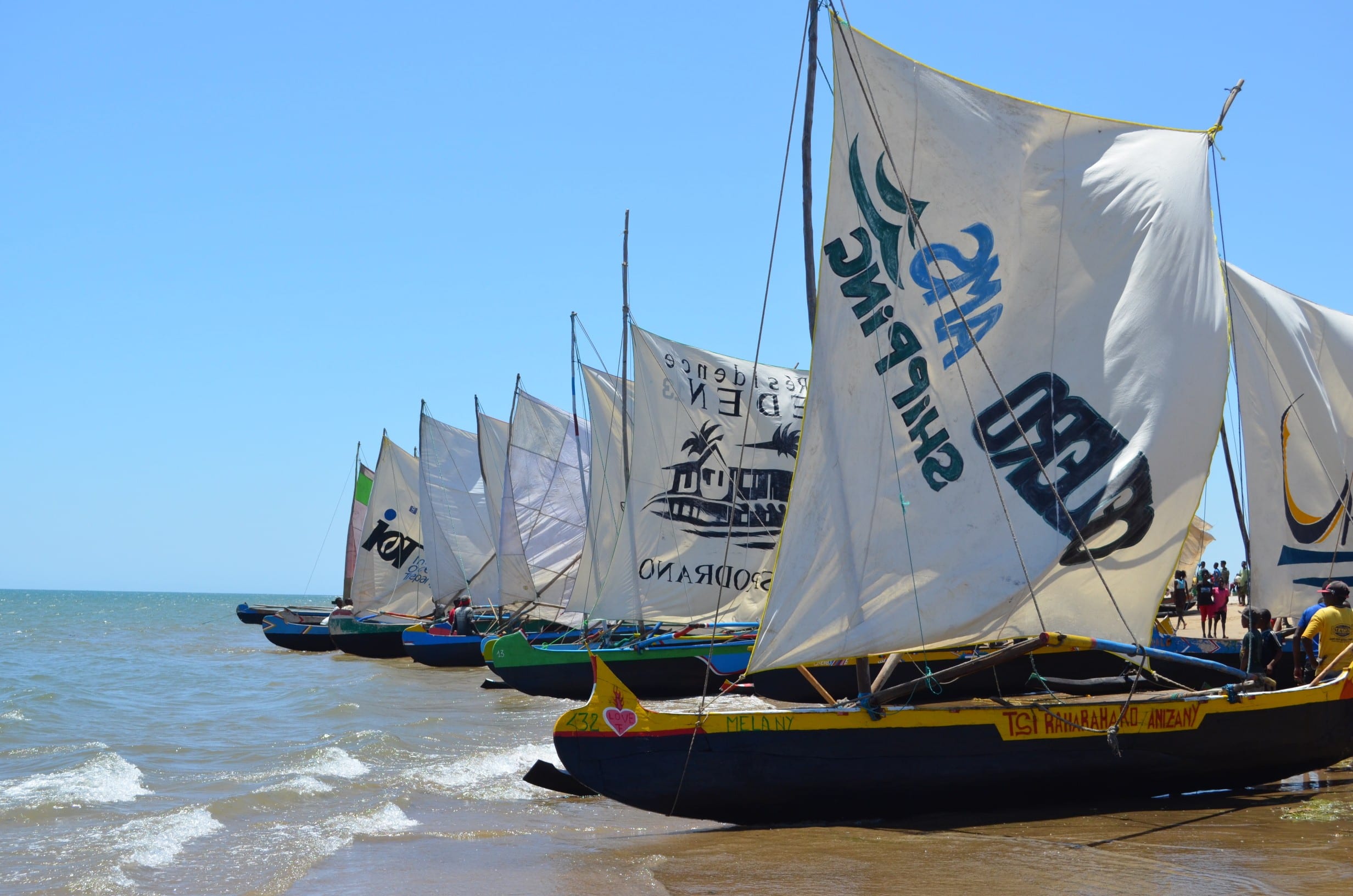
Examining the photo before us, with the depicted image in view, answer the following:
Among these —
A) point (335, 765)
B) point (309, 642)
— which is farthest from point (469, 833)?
point (309, 642)

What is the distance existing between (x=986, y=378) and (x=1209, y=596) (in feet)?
59.7

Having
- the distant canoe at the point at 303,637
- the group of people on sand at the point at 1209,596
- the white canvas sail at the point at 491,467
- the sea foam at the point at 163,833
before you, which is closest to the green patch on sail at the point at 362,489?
the distant canoe at the point at 303,637

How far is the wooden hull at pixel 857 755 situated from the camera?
961cm

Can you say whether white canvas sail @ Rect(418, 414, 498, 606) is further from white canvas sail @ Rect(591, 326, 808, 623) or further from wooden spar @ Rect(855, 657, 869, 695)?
wooden spar @ Rect(855, 657, 869, 695)

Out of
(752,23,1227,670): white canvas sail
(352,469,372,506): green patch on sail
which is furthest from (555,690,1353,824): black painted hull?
(352,469,372,506): green patch on sail

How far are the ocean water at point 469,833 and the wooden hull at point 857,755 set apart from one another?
10.8 inches

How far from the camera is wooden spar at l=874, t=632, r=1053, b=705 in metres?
9.74

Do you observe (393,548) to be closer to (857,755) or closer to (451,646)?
(451,646)

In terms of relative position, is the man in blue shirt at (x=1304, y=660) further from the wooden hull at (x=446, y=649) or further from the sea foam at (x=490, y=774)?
the wooden hull at (x=446, y=649)

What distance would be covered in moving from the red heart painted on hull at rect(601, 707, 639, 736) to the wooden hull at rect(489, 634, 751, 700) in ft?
30.5

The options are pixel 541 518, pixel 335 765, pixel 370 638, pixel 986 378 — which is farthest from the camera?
pixel 370 638

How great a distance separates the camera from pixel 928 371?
396 inches

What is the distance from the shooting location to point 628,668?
20859mm

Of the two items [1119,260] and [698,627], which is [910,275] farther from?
[698,627]
